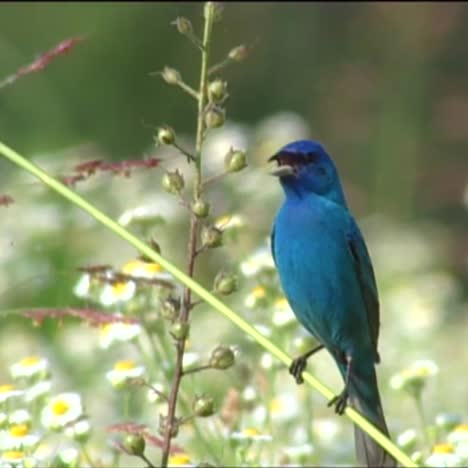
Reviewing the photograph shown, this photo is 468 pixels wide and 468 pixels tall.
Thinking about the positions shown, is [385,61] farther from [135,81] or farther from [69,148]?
[69,148]

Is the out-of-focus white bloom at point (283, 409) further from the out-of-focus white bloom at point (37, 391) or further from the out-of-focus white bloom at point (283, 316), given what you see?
the out-of-focus white bloom at point (37, 391)

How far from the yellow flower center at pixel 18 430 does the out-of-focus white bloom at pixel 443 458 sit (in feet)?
2.00

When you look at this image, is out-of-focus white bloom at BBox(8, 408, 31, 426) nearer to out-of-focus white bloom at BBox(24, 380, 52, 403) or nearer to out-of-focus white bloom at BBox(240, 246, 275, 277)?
out-of-focus white bloom at BBox(24, 380, 52, 403)

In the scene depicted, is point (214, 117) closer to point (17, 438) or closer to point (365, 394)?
point (17, 438)

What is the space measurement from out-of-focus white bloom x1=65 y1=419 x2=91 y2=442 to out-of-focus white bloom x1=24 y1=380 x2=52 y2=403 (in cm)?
9

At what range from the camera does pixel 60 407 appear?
106 inches

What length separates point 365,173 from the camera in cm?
685

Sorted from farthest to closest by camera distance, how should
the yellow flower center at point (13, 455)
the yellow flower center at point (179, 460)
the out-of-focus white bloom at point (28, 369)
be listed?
1. the out-of-focus white bloom at point (28, 369)
2. the yellow flower center at point (179, 460)
3. the yellow flower center at point (13, 455)

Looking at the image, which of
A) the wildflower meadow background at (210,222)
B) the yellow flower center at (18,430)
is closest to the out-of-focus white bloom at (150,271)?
the wildflower meadow background at (210,222)

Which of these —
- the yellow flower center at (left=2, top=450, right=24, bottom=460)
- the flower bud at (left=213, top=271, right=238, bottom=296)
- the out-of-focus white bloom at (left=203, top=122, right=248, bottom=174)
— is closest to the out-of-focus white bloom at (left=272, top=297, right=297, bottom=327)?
the yellow flower center at (left=2, top=450, right=24, bottom=460)

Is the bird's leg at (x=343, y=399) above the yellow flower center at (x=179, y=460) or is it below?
above

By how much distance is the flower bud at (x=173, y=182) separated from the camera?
2102 millimetres

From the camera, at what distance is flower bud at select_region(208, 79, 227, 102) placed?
2.09 meters

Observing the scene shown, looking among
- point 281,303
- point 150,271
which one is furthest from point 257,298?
point 150,271
